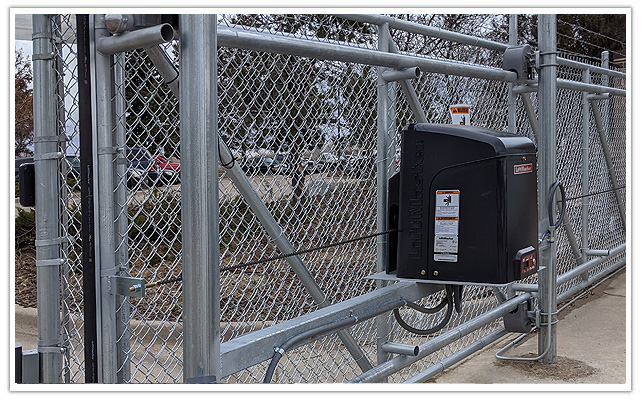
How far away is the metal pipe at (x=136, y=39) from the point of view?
6.88 ft

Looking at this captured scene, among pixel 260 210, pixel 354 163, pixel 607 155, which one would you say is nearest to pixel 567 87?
pixel 354 163

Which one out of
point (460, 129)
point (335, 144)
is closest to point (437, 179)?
point (460, 129)

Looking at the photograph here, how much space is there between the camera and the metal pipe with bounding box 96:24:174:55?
2098 millimetres

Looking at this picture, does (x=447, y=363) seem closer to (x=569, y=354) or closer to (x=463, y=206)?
(x=463, y=206)

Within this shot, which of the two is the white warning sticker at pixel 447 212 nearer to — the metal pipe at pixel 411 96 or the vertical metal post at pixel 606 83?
the metal pipe at pixel 411 96

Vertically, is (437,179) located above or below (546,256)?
above

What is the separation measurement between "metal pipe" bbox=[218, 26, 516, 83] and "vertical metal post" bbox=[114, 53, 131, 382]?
444mm

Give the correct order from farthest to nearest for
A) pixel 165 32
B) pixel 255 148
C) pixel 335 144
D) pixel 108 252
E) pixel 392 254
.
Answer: pixel 335 144
pixel 255 148
pixel 392 254
pixel 108 252
pixel 165 32

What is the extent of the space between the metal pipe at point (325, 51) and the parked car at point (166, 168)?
2.83ft

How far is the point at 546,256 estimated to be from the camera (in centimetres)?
529

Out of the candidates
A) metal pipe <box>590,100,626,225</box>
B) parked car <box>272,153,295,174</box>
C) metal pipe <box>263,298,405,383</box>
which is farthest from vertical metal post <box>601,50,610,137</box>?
metal pipe <box>263,298,405,383</box>

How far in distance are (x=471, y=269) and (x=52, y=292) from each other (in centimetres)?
209

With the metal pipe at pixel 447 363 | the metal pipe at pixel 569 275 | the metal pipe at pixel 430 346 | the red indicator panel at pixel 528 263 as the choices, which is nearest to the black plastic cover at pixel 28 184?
the metal pipe at pixel 430 346
